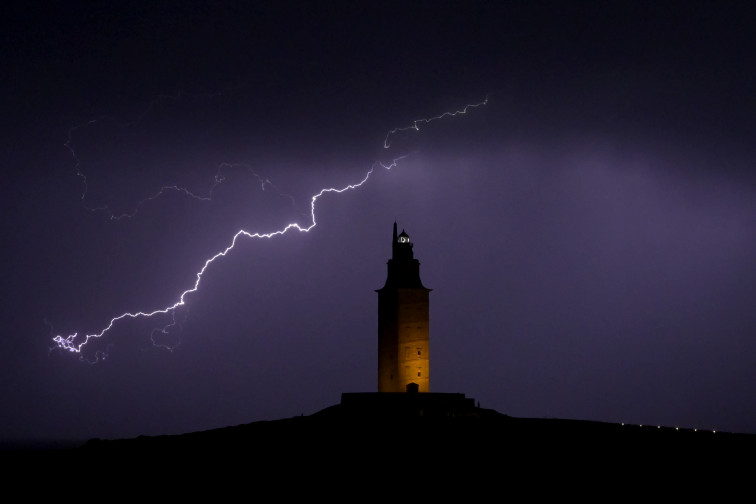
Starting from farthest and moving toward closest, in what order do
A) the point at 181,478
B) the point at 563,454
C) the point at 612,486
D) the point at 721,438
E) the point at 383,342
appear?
the point at 383,342 → the point at 721,438 → the point at 563,454 → the point at 181,478 → the point at 612,486

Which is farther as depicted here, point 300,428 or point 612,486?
point 300,428

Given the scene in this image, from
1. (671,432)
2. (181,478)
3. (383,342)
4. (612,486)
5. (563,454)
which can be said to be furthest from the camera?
(383,342)

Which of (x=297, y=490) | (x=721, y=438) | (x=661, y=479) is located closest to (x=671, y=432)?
(x=721, y=438)

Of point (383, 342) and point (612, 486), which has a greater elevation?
point (383, 342)

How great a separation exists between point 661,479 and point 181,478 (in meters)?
14.2

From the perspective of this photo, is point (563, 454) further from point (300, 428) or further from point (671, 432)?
point (300, 428)

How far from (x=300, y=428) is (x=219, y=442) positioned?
3.75 m

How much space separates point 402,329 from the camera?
4453 cm

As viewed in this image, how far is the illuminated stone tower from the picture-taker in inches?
1746

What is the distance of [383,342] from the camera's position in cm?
4528

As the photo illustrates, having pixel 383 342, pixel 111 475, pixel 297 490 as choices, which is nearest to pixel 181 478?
pixel 111 475

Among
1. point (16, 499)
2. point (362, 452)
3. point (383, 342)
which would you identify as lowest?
point (16, 499)

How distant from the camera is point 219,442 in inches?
1335

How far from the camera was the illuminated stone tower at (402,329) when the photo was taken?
4434 centimetres
